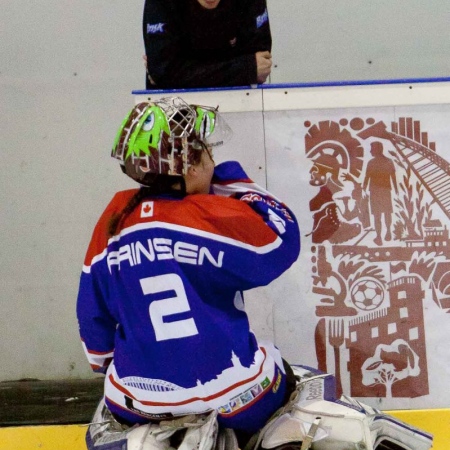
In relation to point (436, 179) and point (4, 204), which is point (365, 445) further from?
point (4, 204)

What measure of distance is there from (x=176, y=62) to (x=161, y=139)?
69 centimetres

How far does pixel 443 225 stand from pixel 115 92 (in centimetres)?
146

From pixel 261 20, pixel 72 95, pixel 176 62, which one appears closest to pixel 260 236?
pixel 176 62

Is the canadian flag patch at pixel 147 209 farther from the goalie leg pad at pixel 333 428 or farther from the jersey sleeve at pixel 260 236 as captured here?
the goalie leg pad at pixel 333 428

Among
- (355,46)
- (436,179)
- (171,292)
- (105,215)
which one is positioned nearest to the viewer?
(171,292)

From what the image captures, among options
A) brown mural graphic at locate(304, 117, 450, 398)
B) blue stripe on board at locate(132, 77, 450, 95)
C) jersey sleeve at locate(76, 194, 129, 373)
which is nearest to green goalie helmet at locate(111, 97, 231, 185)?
jersey sleeve at locate(76, 194, 129, 373)

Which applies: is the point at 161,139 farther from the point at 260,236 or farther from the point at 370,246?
the point at 370,246

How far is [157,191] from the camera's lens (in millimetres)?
→ 1511

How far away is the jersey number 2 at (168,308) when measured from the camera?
1.42 metres

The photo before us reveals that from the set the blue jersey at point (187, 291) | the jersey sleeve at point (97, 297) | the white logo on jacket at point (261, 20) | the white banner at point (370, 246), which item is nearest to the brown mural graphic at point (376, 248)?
the white banner at point (370, 246)

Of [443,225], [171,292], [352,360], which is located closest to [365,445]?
[171,292]

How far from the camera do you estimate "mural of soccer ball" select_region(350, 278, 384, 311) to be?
212 cm

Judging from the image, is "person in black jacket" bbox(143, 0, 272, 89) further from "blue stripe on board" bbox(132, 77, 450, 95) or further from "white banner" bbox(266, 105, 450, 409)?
→ "white banner" bbox(266, 105, 450, 409)

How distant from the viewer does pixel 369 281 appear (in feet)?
6.98
